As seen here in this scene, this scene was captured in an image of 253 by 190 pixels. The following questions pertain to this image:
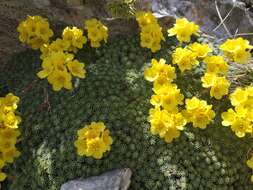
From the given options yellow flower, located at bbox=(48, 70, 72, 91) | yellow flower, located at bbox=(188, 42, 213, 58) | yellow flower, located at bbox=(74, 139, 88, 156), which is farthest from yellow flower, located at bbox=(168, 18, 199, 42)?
yellow flower, located at bbox=(74, 139, 88, 156)

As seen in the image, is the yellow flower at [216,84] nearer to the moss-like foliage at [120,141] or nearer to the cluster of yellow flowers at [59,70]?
the moss-like foliage at [120,141]

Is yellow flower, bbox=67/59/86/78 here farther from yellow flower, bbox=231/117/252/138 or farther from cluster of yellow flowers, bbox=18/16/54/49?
yellow flower, bbox=231/117/252/138

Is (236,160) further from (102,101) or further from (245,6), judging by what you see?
(245,6)

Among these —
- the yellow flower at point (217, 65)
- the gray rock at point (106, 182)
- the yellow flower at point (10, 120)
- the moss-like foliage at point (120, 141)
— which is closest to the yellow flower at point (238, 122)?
the moss-like foliage at point (120, 141)

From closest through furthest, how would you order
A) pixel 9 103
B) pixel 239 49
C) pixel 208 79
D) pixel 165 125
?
pixel 165 125 → pixel 9 103 → pixel 208 79 → pixel 239 49

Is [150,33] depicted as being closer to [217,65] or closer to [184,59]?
[184,59]

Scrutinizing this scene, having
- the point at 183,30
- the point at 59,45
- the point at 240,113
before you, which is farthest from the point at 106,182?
the point at 183,30
